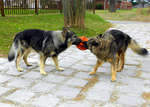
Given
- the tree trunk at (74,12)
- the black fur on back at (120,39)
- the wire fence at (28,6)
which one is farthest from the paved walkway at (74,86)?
the wire fence at (28,6)

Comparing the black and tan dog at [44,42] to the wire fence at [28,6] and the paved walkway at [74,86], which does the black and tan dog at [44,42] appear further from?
the wire fence at [28,6]

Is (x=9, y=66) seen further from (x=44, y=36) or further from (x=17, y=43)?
(x=44, y=36)

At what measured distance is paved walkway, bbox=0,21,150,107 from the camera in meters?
3.11

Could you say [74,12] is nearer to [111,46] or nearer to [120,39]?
[120,39]

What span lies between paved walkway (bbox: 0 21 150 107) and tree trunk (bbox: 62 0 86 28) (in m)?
A: 5.31

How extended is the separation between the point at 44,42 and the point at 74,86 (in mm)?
1432

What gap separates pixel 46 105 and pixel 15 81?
54.7 inches

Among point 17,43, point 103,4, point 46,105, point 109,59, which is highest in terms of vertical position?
point 103,4

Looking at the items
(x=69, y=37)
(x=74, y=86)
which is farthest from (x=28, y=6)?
(x=74, y=86)

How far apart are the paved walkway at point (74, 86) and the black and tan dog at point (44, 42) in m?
0.39

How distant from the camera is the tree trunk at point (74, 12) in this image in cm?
990

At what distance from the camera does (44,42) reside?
447cm

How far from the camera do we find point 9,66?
5047 mm

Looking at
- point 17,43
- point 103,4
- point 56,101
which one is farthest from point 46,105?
point 103,4
